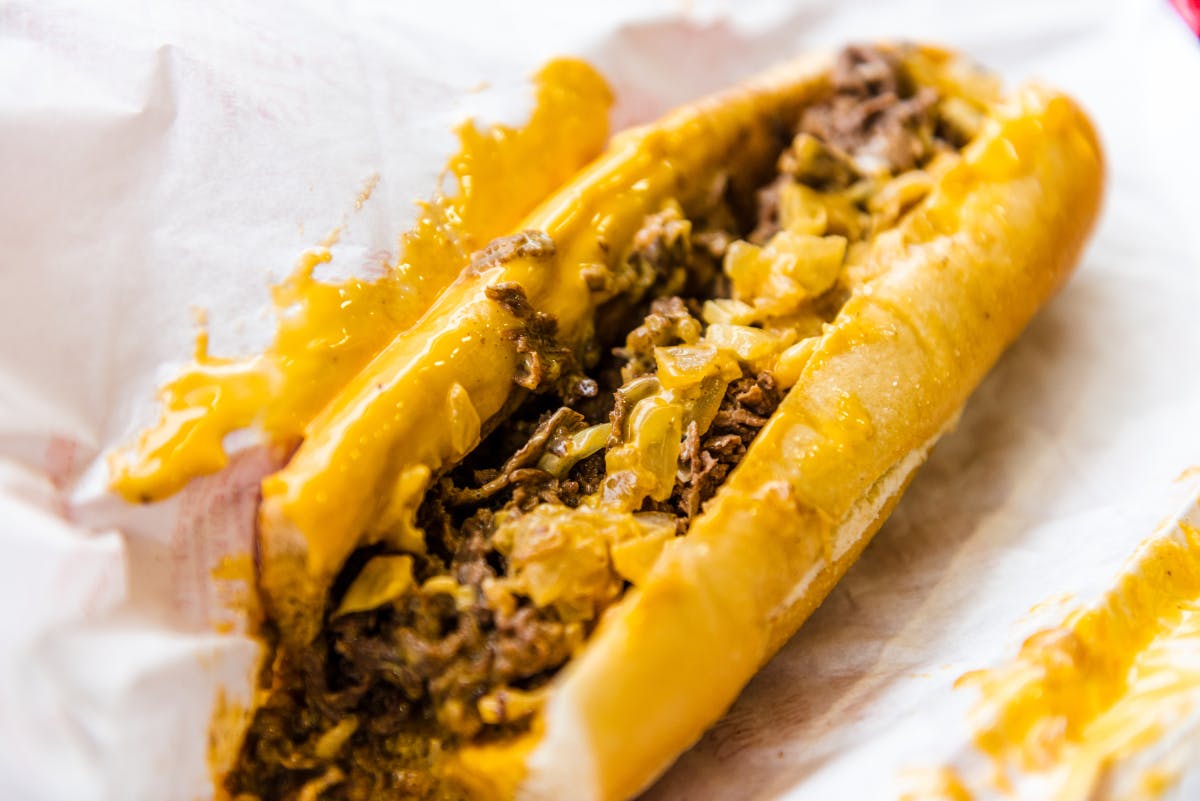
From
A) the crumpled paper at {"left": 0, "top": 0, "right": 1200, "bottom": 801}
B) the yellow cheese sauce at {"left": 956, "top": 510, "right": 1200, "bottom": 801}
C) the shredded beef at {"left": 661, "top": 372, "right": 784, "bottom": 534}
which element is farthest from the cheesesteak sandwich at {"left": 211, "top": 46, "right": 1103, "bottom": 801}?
the yellow cheese sauce at {"left": 956, "top": 510, "right": 1200, "bottom": 801}

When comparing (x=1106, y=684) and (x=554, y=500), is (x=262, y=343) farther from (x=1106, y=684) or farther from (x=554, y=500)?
(x=1106, y=684)

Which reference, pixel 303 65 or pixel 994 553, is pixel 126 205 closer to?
pixel 303 65

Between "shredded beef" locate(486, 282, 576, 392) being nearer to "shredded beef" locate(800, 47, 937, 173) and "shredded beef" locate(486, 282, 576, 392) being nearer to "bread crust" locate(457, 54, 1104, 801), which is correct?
"bread crust" locate(457, 54, 1104, 801)

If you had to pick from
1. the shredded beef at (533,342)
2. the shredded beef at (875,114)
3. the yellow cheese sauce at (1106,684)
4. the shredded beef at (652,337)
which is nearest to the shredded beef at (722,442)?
the shredded beef at (652,337)

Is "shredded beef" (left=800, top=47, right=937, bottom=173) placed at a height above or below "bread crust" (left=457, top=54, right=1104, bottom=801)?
above

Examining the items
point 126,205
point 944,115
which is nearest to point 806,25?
point 944,115
